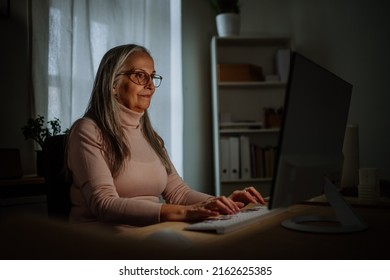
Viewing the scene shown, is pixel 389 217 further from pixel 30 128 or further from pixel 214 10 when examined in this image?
pixel 214 10

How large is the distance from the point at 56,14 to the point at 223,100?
131 cm

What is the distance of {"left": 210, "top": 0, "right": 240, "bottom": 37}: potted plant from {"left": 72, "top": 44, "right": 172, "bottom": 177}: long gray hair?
1.49 metres

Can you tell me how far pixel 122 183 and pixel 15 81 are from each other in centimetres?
111

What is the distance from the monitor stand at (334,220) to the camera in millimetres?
705

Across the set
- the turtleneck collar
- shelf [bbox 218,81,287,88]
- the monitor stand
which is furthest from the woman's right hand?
shelf [bbox 218,81,287,88]

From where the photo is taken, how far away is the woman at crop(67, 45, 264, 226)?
864mm

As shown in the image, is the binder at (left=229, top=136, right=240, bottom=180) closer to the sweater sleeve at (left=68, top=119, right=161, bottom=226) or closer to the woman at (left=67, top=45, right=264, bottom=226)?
the woman at (left=67, top=45, right=264, bottom=226)

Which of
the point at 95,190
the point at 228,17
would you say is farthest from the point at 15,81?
the point at 228,17

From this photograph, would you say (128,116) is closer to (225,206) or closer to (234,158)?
(225,206)

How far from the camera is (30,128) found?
63.1 inches

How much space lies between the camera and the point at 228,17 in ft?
8.41
